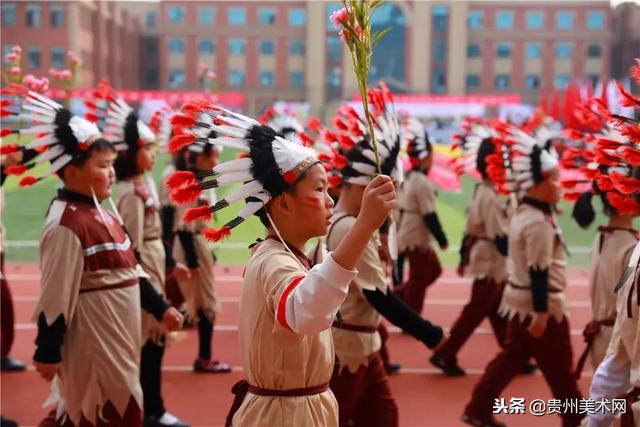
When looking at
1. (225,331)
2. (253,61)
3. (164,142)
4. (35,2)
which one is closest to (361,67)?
(164,142)

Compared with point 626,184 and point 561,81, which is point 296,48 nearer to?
point 561,81

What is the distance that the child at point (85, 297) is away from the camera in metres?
4.30

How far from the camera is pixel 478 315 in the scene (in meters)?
7.26

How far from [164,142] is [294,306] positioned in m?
5.22

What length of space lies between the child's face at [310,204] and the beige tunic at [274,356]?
0.39ft

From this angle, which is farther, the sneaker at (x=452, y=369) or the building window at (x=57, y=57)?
the building window at (x=57, y=57)

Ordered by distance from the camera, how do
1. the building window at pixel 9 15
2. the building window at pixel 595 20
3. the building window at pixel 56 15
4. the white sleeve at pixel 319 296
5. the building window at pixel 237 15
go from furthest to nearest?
the building window at pixel 595 20, the building window at pixel 237 15, the building window at pixel 56 15, the building window at pixel 9 15, the white sleeve at pixel 319 296

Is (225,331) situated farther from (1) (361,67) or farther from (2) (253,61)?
(2) (253,61)

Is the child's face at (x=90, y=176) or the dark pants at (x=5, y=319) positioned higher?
the child's face at (x=90, y=176)

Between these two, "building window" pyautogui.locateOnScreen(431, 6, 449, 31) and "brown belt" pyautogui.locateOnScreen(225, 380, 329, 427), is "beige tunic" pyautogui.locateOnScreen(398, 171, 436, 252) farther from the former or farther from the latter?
"building window" pyautogui.locateOnScreen(431, 6, 449, 31)

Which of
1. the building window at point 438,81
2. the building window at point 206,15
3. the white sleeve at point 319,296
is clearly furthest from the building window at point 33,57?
the white sleeve at point 319,296

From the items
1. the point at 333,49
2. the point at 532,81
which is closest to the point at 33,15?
the point at 333,49

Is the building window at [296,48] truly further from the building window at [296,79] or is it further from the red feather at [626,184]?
the red feather at [626,184]

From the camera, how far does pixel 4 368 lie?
7.07 meters
